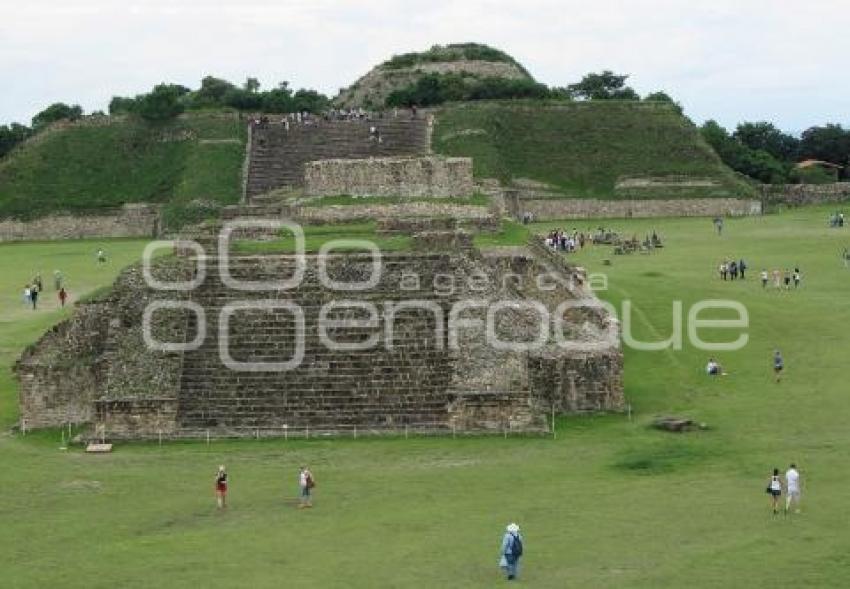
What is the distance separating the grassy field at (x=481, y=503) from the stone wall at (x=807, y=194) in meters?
A: 41.9

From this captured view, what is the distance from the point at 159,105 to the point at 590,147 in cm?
2229

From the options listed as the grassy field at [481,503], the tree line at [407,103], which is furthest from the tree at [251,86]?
the grassy field at [481,503]

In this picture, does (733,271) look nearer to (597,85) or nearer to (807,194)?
(807,194)

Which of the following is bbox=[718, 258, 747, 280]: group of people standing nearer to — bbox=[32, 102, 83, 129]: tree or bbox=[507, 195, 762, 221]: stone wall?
bbox=[507, 195, 762, 221]: stone wall

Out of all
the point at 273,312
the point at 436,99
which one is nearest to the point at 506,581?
the point at 273,312

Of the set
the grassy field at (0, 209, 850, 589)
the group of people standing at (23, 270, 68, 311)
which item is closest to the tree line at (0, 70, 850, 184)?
the group of people standing at (23, 270, 68, 311)

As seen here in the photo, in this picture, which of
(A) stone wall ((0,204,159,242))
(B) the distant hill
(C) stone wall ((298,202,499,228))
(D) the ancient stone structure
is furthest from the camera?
(B) the distant hill

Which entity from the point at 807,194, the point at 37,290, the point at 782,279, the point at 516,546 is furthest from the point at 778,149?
the point at 516,546

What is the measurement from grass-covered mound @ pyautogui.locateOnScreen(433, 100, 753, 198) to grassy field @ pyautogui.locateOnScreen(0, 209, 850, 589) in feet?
127

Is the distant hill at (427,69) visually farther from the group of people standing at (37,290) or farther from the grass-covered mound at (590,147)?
the group of people standing at (37,290)

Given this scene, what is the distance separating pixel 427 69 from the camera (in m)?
97.8

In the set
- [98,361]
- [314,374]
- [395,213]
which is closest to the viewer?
[314,374]

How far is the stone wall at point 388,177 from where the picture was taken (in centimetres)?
4281

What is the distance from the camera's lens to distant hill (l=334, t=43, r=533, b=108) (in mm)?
95812
